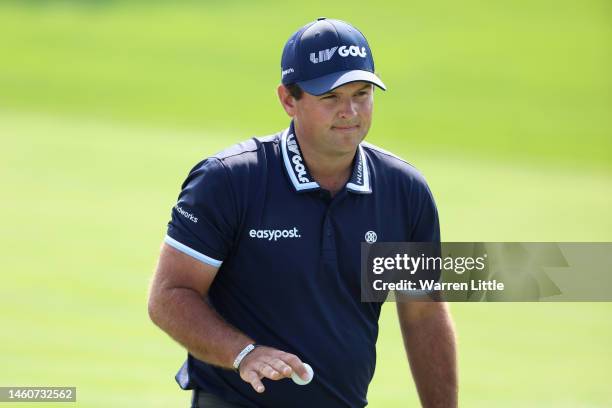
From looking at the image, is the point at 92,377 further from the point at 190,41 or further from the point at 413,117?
the point at 190,41

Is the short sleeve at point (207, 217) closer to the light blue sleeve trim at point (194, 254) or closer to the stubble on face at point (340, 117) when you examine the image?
the light blue sleeve trim at point (194, 254)

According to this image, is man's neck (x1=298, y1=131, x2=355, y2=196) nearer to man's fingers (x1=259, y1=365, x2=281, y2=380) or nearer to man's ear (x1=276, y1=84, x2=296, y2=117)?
man's ear (x1=276, y1=84, x2=296, y2=117)

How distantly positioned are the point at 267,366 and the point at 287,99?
1.17 metres

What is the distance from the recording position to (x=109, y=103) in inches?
1043

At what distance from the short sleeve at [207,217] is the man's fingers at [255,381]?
0.49 metres

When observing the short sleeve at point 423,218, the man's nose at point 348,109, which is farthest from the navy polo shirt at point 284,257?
the man's nose at point 348,109

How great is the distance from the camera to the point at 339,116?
4.50m

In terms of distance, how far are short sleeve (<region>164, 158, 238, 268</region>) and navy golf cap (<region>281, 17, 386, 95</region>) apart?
471 millimetres

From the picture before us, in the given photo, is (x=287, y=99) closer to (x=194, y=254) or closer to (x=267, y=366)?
(x=194, y=254)

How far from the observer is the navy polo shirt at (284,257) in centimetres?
442

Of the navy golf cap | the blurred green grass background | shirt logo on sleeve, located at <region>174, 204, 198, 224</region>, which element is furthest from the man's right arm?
the blurred green grass background

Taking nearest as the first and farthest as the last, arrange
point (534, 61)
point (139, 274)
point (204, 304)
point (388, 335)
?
point (204, 304)
point (388, 335)
point (139, 274)
point (534, 61)

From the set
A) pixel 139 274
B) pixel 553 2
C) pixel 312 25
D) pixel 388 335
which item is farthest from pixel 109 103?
pixel 312 25

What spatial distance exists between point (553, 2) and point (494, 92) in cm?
487
